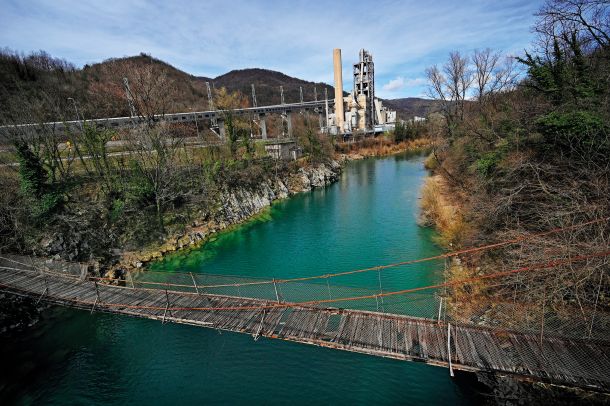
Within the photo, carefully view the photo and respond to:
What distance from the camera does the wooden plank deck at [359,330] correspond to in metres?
6.43

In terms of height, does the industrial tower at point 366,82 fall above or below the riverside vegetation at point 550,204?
above

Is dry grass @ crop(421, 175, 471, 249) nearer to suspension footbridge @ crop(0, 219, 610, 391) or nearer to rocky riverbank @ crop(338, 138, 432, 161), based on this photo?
suspension footbridge @ crop(0, 219, 610, 391)

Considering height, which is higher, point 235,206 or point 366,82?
point 366,82

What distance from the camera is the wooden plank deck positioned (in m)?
6.43

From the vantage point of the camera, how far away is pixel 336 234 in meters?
20.6

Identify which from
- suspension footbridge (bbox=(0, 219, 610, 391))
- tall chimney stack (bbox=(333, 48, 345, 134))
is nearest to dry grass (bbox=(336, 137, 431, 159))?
tall chimney stack (bbox=(333, 48, 345, 134))

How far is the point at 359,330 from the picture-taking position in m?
8.27

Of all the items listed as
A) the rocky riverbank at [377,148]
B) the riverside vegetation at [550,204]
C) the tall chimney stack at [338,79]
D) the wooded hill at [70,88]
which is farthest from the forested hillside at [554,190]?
the tall chimney stack at [338,79]

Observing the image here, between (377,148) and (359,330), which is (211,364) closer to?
(359,330)

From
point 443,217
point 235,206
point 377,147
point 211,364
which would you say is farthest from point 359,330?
point 377,147

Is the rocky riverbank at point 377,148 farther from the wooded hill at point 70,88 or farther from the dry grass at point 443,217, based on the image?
the dry grass at point 443,217

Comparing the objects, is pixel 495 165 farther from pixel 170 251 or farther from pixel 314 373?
pixel 170 251

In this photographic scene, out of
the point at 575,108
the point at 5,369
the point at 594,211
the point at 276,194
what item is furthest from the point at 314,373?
the point at 276,194

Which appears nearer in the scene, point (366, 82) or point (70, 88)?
point (70, 88)
